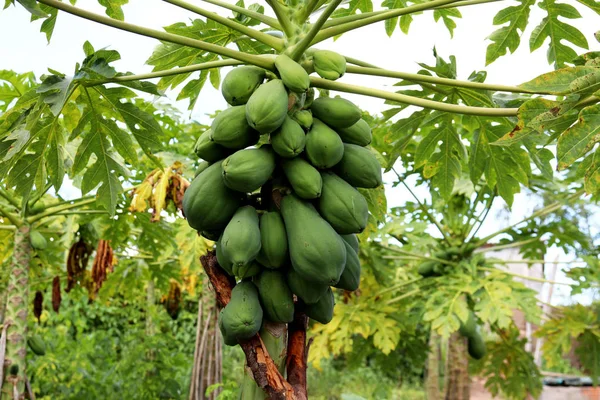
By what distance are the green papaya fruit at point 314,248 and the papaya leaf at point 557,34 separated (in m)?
1.56

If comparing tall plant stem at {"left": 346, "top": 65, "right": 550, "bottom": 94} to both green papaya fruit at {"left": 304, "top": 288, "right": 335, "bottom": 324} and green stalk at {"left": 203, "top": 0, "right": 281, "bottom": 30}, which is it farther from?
green papaya fruit at {"left": 304, "top": 288, "right": 335, "bottom": 324}

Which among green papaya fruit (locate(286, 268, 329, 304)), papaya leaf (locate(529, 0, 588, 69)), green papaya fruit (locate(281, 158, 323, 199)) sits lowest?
green papaya fruit (locate(286, 268, 329, 304))

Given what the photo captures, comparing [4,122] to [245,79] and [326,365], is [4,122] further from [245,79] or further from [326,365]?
[326,365]

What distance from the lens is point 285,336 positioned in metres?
1.65

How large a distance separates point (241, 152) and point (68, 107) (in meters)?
1.31

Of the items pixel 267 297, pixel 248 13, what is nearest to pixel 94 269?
pixel 248 13

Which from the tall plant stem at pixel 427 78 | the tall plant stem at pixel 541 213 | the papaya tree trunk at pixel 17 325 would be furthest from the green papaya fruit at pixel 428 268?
the tall plant stem at pixel 427 78

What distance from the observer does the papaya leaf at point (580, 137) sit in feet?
5.54

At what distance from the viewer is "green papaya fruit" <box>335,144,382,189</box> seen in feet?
5.62

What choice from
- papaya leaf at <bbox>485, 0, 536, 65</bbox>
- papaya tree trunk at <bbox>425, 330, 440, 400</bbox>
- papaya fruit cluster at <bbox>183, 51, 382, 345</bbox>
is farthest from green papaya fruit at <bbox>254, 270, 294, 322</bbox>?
papaya tree trunk at <bbox>425, 330, 440, 400</bbox>

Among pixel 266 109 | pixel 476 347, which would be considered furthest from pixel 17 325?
pixel 476 347

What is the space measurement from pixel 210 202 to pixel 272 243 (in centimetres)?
20

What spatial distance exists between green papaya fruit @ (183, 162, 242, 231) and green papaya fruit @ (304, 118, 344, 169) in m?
0.24

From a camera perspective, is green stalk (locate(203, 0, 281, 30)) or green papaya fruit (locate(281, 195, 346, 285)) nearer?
green papaya fruit (locate(281, 195, 346, 285))
